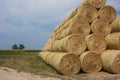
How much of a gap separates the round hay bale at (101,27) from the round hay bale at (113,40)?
471 mm

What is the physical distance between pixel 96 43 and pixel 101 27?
3.49ft

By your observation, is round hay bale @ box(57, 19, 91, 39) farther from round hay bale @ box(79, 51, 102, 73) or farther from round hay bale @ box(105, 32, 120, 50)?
round hay bale @ box(79, 51, 102, 73)

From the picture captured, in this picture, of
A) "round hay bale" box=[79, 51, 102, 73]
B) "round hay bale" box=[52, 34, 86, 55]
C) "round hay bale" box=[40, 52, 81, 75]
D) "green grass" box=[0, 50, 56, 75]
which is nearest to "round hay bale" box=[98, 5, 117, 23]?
"round hay bale" box=[52, 34, 86, 55]

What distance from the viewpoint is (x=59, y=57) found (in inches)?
→ 454

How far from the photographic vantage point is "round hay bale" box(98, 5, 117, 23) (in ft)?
42.1

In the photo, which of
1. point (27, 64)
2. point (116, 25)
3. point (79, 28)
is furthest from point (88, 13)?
point (27, 64)

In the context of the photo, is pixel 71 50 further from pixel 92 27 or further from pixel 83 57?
pixel 92 27

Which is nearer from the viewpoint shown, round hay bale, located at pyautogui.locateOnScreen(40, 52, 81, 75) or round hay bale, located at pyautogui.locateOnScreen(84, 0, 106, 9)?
round hay bale, located at pyautogui.locateOnScreen(40, 52, 81, 75)

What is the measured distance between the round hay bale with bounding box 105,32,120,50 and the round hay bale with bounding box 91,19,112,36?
18.6 inches

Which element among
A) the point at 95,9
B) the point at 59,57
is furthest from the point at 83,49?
the point at 95,9

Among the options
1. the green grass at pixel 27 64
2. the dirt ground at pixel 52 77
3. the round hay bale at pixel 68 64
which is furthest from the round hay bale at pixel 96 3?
the green grass at pixel 27 64

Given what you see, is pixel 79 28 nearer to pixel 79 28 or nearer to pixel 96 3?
pixel 79 28

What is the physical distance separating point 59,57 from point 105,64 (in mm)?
1991

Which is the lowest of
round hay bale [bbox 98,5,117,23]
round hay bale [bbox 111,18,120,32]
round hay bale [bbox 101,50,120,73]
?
round hay bale [bbox 101,50,120,73]
